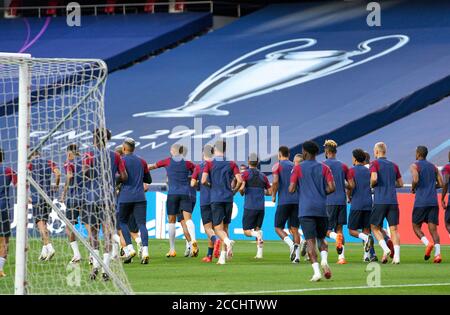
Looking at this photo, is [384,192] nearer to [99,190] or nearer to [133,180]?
[133,180]

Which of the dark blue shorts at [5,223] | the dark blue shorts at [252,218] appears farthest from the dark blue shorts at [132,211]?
Answer: the dark blue shorts at [5,223]

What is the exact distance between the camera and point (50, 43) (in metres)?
43.5

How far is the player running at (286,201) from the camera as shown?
21328 mm

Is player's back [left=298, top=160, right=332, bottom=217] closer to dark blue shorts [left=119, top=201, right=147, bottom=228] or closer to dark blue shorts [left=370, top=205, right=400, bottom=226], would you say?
dark blue shorts [left=370, top=205, right=400, bottom=226]

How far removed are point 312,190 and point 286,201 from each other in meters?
4.37

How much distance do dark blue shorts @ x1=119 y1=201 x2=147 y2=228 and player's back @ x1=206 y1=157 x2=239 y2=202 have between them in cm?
135

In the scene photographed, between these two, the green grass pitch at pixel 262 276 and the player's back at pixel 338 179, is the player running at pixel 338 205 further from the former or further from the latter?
the green grass pitch at pixel 262 276

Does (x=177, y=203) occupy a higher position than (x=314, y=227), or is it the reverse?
(x=314, y=227)

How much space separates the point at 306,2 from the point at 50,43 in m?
9.48

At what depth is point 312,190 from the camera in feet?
57.0

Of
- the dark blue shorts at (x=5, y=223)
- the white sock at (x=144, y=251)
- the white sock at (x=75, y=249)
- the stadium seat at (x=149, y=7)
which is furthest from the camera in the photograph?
the stadium seat at (x=149, y=7)

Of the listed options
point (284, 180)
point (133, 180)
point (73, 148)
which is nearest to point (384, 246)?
point (284, 180)

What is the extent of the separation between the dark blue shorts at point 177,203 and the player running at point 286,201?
6.80 ft

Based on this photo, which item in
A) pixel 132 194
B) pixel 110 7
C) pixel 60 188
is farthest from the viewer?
pixel 110 7
